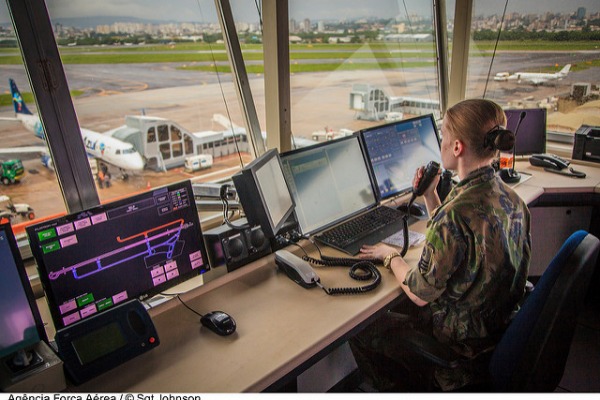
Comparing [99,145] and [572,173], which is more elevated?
[99,145]

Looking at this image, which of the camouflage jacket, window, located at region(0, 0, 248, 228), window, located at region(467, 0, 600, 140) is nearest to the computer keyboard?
the camouflage jacket

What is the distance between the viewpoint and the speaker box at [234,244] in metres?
1.73

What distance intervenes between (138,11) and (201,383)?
1.85 meters

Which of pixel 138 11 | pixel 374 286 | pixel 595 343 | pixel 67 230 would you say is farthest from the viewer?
pixel 595 343

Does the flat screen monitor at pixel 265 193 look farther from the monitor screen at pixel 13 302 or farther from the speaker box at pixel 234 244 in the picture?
the monitor screen at pixel 13 302

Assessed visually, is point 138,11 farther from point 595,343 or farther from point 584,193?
point 595,343

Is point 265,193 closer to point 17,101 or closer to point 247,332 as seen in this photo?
point 247,332

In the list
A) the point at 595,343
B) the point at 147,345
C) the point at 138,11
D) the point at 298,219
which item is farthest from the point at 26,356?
the point at 595,343

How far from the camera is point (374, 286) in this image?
163cm

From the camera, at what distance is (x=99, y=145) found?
6.77ft

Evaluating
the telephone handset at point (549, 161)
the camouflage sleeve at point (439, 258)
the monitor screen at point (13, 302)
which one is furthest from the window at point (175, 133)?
the telephone handset at point (549, 161)

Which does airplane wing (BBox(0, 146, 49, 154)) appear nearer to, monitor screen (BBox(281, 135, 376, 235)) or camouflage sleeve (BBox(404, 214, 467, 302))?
monitor screen (BBox(281, 135, 376, 235))

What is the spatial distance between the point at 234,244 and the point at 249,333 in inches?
17.9

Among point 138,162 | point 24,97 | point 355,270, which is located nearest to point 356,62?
point 138,162
